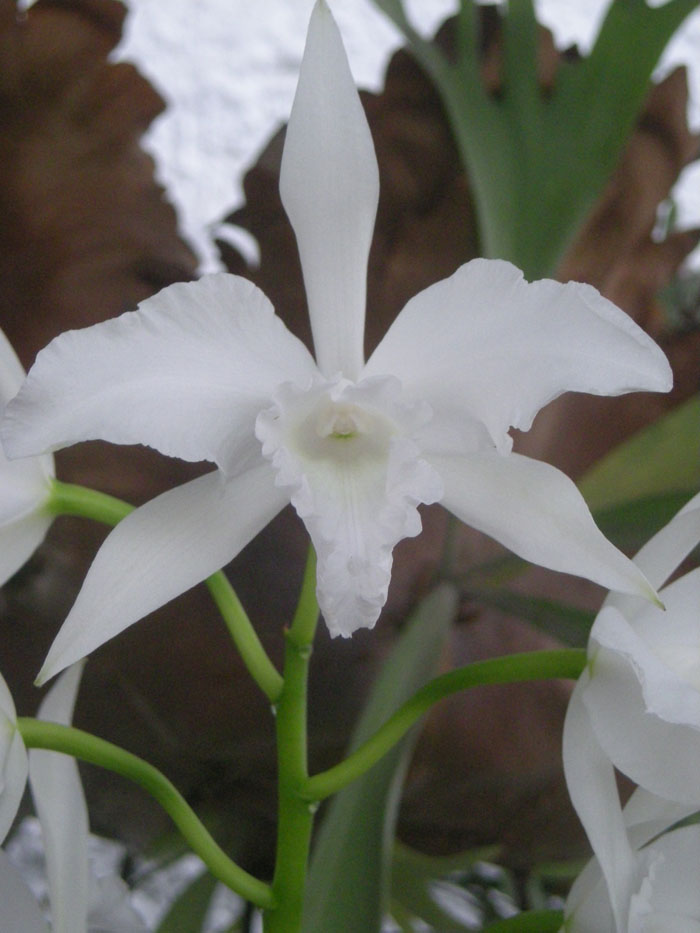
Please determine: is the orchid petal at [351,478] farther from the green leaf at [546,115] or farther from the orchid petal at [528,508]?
the green leaf at [546,115]

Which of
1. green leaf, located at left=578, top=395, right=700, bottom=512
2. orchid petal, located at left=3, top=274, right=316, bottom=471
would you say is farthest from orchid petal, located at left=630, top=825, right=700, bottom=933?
green leaf, located at left=578, top=395, right=700, bottom=512

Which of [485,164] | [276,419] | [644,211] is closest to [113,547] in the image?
[276,419]

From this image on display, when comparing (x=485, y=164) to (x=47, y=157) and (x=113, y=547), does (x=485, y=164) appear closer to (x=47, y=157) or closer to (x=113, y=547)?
(x=47, y=157)

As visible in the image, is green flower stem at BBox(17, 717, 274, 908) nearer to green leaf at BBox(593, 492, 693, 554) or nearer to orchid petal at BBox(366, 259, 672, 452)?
orchid petal at BBox(366, 259, 672, 452)

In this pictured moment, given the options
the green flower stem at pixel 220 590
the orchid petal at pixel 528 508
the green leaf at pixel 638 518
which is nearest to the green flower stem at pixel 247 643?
the green flower stem at pixel 220 590

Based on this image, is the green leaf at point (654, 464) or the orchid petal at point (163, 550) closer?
the orchid petal at point (163, 550)

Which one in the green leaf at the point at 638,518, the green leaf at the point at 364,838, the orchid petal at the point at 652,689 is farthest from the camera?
the green leaf at the point at 638,518

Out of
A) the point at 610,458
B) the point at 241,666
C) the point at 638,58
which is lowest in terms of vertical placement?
the point at 241,666
